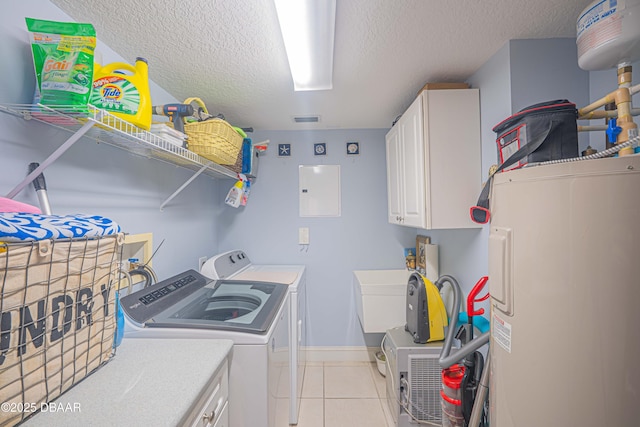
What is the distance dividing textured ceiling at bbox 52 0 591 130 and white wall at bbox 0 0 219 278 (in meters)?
0.21

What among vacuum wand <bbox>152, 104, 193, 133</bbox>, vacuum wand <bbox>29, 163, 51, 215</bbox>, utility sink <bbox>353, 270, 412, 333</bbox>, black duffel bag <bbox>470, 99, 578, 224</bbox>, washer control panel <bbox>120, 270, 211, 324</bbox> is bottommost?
utility sink <bbox>353, 270, 412, 333</bbox>

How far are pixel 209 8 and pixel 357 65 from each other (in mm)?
834

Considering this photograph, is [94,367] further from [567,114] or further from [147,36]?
[567,114]

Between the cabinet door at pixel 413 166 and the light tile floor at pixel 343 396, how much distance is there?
1477 millimetres

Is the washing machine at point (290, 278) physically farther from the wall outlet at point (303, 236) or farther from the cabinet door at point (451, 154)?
the cabinet door at point (451, 154)

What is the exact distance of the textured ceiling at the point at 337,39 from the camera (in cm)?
111

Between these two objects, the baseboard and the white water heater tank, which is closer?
the white water heater tank


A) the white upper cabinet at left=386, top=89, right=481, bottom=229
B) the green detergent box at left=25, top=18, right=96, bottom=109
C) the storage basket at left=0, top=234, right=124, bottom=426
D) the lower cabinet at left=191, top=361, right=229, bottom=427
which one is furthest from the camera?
the white upper cabinet at left=386, top=89, right=481, bottom=229

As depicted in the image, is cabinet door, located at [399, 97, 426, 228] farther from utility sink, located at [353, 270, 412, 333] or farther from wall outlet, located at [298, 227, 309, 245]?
wall outlet, located at [298, 227, 309, 245]

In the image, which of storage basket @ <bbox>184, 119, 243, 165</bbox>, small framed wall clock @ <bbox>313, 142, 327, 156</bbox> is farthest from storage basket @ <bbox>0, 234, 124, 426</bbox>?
small framed wall clock @ <bbox>313, 142, 327, 156</bbox>

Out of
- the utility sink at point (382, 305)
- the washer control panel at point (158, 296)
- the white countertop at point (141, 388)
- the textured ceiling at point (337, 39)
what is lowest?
the utility sink at point (382, 305)

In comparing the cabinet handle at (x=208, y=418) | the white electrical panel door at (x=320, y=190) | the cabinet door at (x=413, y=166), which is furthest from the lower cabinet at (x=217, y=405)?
the white electrical panel door at (x=320, y=190)

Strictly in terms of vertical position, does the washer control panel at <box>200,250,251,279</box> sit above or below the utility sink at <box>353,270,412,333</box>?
above

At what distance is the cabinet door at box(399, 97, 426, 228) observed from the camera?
5.49 feet
